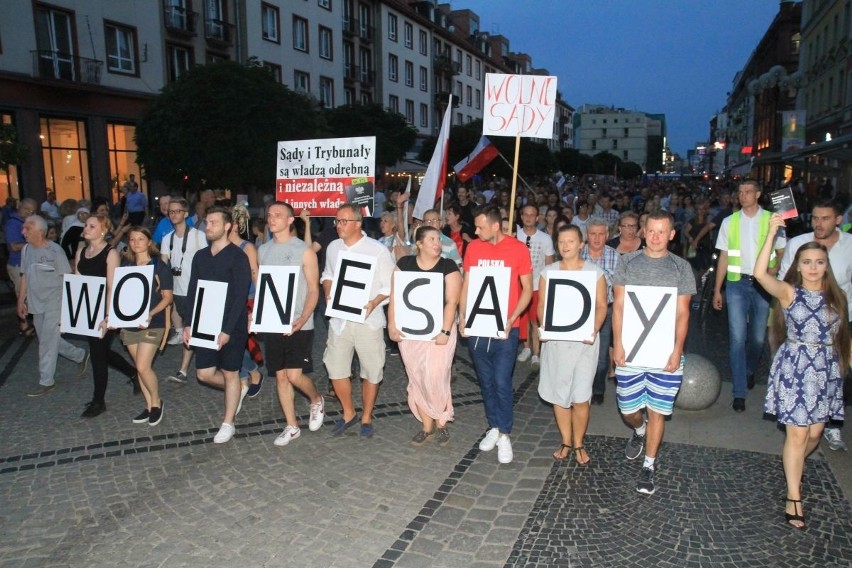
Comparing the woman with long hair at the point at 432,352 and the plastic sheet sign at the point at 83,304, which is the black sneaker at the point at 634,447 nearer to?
the woman with long hair at the point at 432,352

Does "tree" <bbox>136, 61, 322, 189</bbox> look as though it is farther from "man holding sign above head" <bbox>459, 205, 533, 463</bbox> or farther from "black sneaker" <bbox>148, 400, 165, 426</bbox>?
"man holding sign above head" <bbox>459, 205, 533, 463</bbox>

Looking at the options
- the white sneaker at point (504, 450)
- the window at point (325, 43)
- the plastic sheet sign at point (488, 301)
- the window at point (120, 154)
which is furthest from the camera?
the window at point (325, 43)

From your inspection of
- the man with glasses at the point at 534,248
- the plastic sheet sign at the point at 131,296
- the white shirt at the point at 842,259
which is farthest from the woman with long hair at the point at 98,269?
the white shirt at the point at 842,259

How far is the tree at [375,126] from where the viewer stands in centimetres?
3144

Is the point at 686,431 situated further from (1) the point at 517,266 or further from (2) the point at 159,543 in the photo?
A: (2) the point at 159,543

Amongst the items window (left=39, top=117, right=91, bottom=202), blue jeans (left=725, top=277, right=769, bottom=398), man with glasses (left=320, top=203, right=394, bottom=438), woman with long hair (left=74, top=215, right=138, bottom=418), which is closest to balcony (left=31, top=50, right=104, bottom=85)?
window (left=39, top=117, right=91, bottom=202)

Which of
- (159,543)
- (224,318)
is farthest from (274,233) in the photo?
(159,543)

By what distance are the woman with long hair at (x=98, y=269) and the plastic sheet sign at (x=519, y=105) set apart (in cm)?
400

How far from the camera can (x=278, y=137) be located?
17297mm

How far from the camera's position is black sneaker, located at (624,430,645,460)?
16.6ft

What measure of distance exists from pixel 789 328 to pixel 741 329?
2051mm

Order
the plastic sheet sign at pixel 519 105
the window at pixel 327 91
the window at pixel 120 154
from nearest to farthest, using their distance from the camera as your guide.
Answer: the plastic sheet sign at pixel 519 105
the window at pixel 120 154
the window at pixel 327 91

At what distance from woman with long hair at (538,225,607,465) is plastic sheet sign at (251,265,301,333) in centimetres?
197

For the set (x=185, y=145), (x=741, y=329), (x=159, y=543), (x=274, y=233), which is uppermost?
(x=185, y=145)
